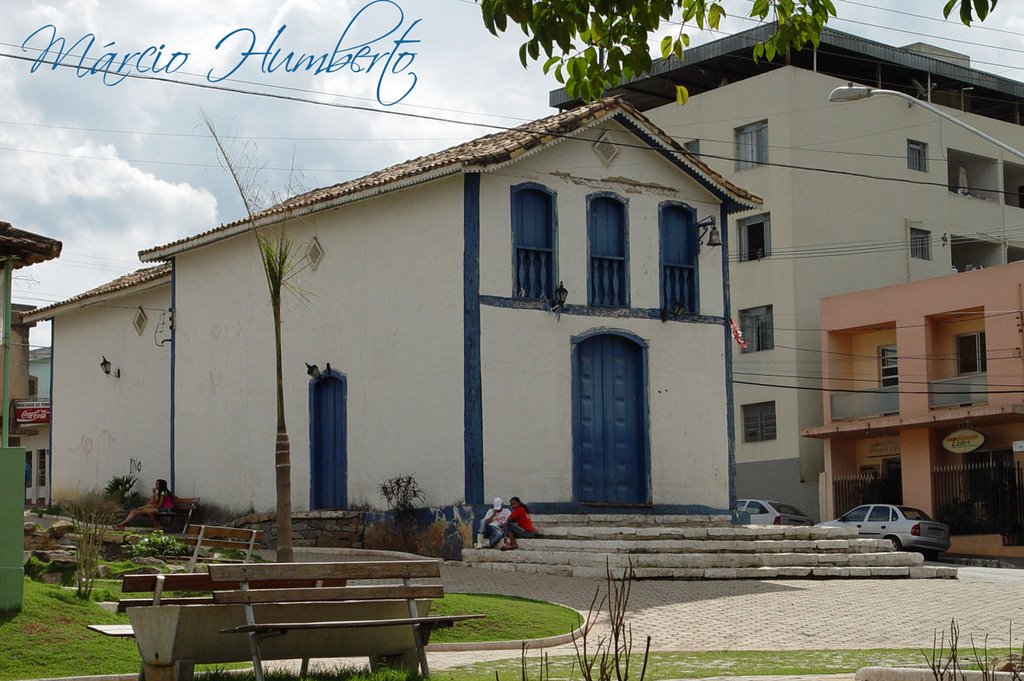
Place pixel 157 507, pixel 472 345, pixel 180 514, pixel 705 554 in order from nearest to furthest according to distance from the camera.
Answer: pixel 705 554 → pixel 472 345 → pixel 157 507 → pixel 180 514

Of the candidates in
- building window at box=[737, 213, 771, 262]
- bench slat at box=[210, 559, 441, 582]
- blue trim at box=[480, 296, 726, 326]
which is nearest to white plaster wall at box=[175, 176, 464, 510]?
blue trim at box=[480, 296, 726, 326]

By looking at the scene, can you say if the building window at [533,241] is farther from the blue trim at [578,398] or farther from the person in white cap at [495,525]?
the person in white cap at [495,525]

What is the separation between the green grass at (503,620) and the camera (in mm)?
13273

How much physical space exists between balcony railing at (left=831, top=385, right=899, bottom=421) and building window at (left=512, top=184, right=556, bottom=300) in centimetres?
1810

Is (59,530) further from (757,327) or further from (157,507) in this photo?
(757,327)

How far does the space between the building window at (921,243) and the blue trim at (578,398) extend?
2285 cm

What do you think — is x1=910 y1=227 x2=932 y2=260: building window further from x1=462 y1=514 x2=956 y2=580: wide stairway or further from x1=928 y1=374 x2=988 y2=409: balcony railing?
x1=462 y1=514 x2=956 y2=580: wide stairway

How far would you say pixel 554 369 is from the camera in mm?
23203

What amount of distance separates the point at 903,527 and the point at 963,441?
4607 millimetres

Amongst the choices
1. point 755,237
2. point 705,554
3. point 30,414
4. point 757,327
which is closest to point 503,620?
point 705,554

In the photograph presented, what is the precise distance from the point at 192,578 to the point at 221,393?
18.0 meters

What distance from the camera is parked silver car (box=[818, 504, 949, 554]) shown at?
1297 inches

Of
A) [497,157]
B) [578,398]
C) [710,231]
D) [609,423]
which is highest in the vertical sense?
[497,157]

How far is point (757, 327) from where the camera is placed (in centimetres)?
4244
